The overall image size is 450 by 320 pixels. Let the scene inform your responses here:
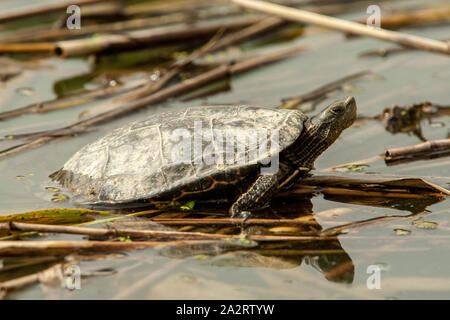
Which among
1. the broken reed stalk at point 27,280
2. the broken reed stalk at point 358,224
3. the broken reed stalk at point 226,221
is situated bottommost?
the broken reed stalk at point 27,280

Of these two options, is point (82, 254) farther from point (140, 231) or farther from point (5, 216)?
point (5, 216)

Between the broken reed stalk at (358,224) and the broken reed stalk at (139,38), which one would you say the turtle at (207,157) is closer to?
the broken reed stalk at (358,224)

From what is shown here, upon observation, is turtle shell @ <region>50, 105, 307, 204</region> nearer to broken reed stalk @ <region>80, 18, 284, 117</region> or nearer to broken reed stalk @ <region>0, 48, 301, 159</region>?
broken reed stalk @ <region>0, 48, 301, 159</region>

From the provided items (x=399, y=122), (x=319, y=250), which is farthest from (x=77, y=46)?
(x=319, y=250)

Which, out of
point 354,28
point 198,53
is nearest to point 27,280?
point 354,28

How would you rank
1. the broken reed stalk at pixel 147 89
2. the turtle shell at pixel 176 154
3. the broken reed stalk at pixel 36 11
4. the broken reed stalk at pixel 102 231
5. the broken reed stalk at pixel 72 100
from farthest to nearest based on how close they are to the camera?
the broken reed stalk at pixel 36 11 < the broken reed stalk at pixel 147 89 < the broken reed stalk at pixel 72 100 < the turtle shell at pixel 176 154 < the broken reed stalk at pixel 102 231

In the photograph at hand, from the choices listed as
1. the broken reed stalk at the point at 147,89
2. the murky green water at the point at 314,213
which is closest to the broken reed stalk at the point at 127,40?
the murky green water at the point at 314,213
